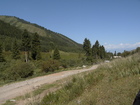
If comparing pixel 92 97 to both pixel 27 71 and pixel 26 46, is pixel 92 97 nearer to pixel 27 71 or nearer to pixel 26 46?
pixel 27 71

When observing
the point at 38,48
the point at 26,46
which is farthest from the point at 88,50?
the point at 26,46

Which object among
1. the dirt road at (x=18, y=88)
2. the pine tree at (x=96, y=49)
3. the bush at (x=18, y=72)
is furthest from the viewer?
the pine tree at (x=96, y=49)

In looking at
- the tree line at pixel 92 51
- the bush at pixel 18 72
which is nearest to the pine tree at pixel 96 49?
the tree line at pixel 92 51

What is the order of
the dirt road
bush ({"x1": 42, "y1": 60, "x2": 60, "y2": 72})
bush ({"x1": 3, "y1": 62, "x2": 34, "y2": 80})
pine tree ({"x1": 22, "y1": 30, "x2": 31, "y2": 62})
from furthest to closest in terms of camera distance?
1. pine tree ({"x1": 22, "y1": 30, "x2": 31, "y2": 62})
2. bush ({"x1": 42, "y1": 60, "x2": 60, "y2": 72})
3. bush ({"x1": 3, "y1": 62, "x2": 34, "y2": 80})
4. the dirt road

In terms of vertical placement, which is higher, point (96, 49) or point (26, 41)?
point (26, 41)

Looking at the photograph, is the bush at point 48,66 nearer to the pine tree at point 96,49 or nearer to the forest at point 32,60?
the forest at point 32,60

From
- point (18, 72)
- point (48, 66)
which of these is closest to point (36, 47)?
point (48, 66)

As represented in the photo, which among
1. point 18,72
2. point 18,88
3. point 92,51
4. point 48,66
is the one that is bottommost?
point 18,88

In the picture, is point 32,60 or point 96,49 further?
point 96,49

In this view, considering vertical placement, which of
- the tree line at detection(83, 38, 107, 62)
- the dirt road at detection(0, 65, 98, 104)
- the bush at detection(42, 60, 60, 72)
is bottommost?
the dirt road at detection(0, 65, 98, 104)

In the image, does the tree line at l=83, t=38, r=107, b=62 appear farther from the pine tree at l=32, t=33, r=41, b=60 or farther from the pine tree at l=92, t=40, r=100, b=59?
the pine tree at l=32, t=33, r=41, b=60

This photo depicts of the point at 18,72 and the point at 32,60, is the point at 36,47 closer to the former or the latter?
the point at 32,60

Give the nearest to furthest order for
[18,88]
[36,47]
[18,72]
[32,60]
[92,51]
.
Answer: [18,88] < [18,72] < [32,60] < [36,47] < [92,51]

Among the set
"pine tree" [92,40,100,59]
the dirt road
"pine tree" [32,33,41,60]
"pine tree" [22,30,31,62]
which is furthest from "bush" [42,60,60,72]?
"pine tree" [92,40,100,59]
